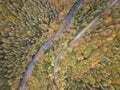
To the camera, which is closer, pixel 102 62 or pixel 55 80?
pixel 102 62

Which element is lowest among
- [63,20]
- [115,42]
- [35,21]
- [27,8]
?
[115,42]

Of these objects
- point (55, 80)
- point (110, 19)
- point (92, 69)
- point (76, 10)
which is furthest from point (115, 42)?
point (55, 80)

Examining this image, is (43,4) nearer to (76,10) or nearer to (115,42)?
(76,10)

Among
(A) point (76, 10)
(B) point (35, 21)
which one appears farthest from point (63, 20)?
(B) point (35, 21)

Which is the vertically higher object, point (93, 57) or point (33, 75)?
point (33, 75)

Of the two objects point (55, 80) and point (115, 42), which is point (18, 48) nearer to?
point (55, 80)

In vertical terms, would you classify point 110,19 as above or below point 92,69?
above

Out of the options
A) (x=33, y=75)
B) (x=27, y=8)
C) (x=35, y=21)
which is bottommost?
(x=33, y=75)

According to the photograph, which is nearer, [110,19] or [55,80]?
[110,19]

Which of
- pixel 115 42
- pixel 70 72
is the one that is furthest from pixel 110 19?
pixel 70 72
